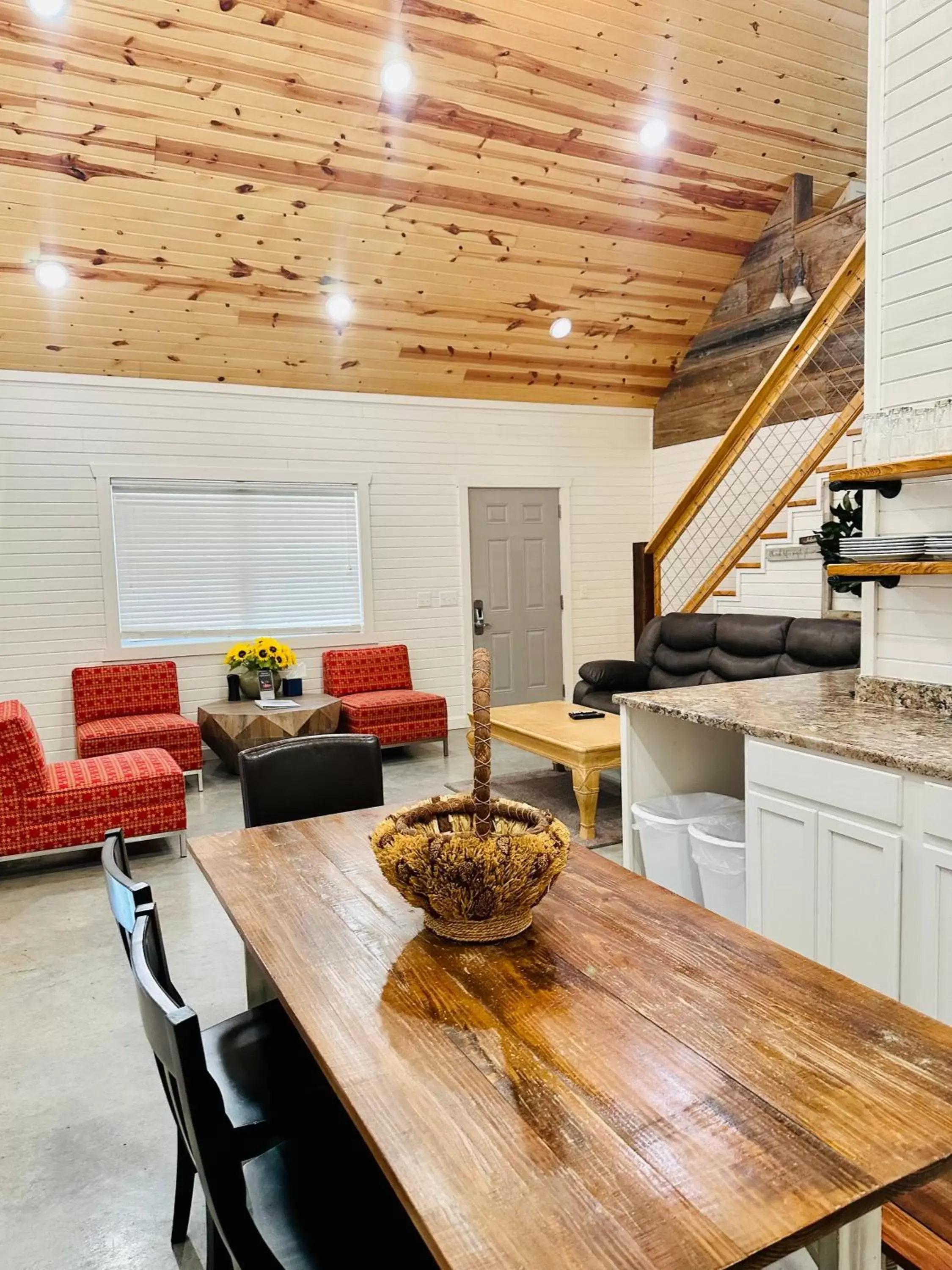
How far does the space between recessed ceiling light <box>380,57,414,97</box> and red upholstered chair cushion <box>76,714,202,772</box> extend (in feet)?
12.9

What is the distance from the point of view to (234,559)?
662 centimetres

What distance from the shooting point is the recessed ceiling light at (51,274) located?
512 centimetres

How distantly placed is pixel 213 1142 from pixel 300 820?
3.84ft

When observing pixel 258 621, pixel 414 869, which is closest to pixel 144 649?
pixel 258 621

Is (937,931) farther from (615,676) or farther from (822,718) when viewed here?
(615,676)

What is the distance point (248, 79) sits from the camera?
448 cm

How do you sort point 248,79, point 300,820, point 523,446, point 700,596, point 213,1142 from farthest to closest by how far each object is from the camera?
point 523,446 → point 700,596 → point 248,79 → point 300,820 → point 213,1142

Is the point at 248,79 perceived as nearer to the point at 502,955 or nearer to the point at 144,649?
the point at 144,649

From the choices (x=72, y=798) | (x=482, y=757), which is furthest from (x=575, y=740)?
(x=482, y=757)

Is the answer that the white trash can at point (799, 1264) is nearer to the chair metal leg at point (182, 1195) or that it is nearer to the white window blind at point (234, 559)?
the chair metal leg at point (182, 1195)

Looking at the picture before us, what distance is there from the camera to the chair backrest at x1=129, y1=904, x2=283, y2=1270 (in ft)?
3.56

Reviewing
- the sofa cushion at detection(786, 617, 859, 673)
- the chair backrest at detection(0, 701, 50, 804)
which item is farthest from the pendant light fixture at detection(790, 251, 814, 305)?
the chair backrest at detection(0, 701, 50, 804)

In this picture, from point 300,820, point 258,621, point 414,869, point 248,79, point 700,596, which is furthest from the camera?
point 258,621

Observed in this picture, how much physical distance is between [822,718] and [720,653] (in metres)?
3.11
